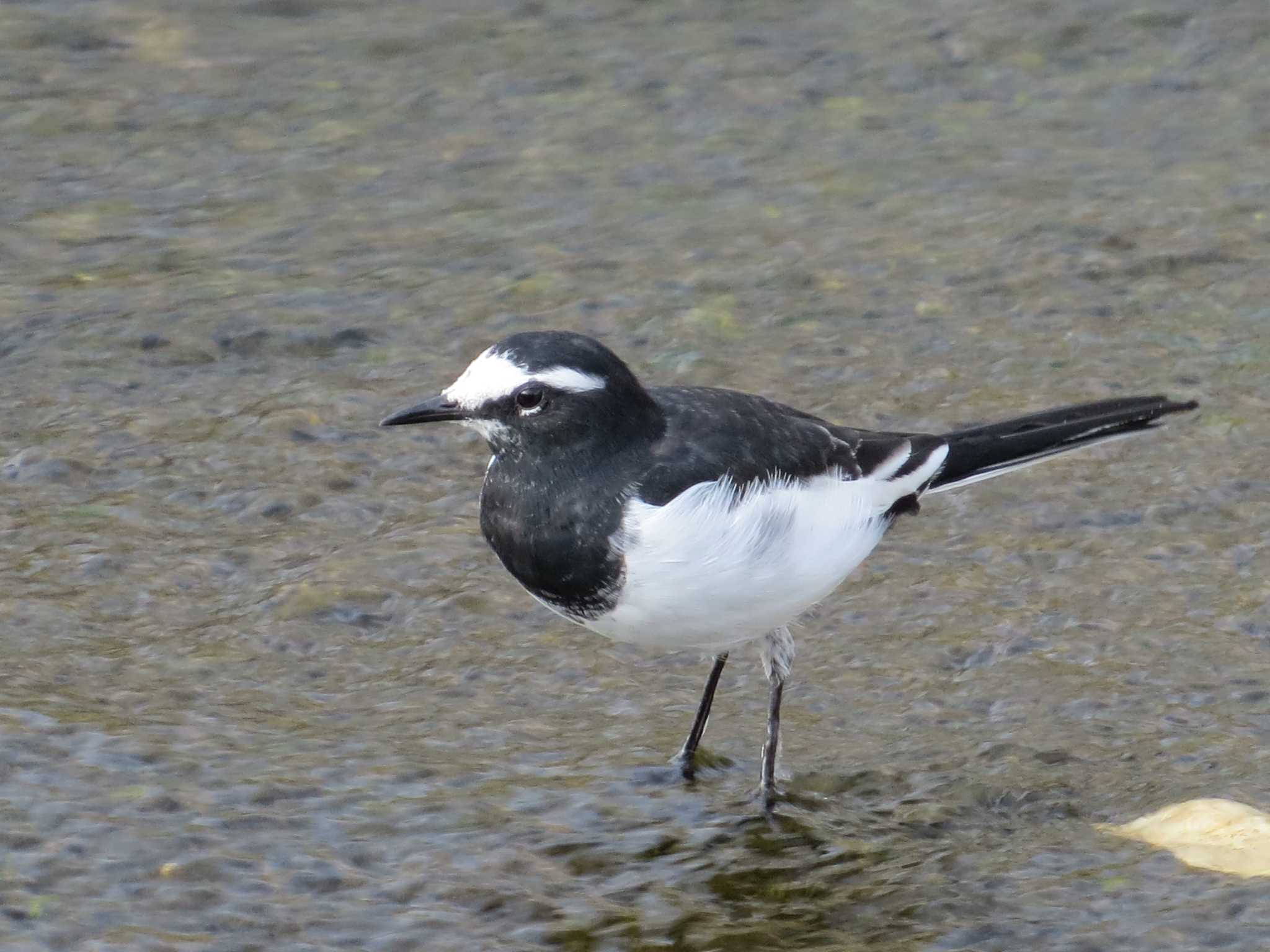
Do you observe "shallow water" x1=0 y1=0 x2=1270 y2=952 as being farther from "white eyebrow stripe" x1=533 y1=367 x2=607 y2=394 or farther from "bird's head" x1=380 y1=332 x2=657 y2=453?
"white eyebrow stripe" x1=533 y1=367 x2=607 y2=394

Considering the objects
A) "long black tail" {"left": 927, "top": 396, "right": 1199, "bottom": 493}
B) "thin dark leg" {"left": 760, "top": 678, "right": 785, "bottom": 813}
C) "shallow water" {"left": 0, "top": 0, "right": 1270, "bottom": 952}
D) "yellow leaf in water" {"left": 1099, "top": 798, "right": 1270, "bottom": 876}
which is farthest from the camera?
"long black tail" {"left": 927, "top": 396, "right": 1199, "bottom": 493}

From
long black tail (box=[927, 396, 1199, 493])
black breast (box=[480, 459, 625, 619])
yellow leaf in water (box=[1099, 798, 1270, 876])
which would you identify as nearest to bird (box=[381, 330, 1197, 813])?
black breast (box=[480, 459, 625, 619])

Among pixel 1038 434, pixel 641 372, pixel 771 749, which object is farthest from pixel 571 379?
pixel 641 372

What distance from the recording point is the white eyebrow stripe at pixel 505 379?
4.99 meters

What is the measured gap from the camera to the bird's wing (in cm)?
503

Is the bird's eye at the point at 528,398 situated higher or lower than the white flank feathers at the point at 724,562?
higher

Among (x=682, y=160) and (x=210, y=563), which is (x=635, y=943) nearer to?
(x=210, y=563)

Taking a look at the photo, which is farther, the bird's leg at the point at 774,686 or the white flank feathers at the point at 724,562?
the bird's leg at the point at 774,686

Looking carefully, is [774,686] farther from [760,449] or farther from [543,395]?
[543,395]

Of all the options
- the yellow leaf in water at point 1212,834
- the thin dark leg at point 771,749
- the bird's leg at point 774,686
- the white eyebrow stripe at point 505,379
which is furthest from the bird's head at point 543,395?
the yellow leaf in water at point 1212,834

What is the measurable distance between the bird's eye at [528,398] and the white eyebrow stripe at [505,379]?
1.2 inches

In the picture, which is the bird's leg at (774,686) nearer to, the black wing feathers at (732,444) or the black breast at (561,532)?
the black wing feathers at (732,444)

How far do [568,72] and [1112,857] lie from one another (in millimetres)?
6423

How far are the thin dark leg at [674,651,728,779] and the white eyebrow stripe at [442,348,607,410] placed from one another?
3.27ft
